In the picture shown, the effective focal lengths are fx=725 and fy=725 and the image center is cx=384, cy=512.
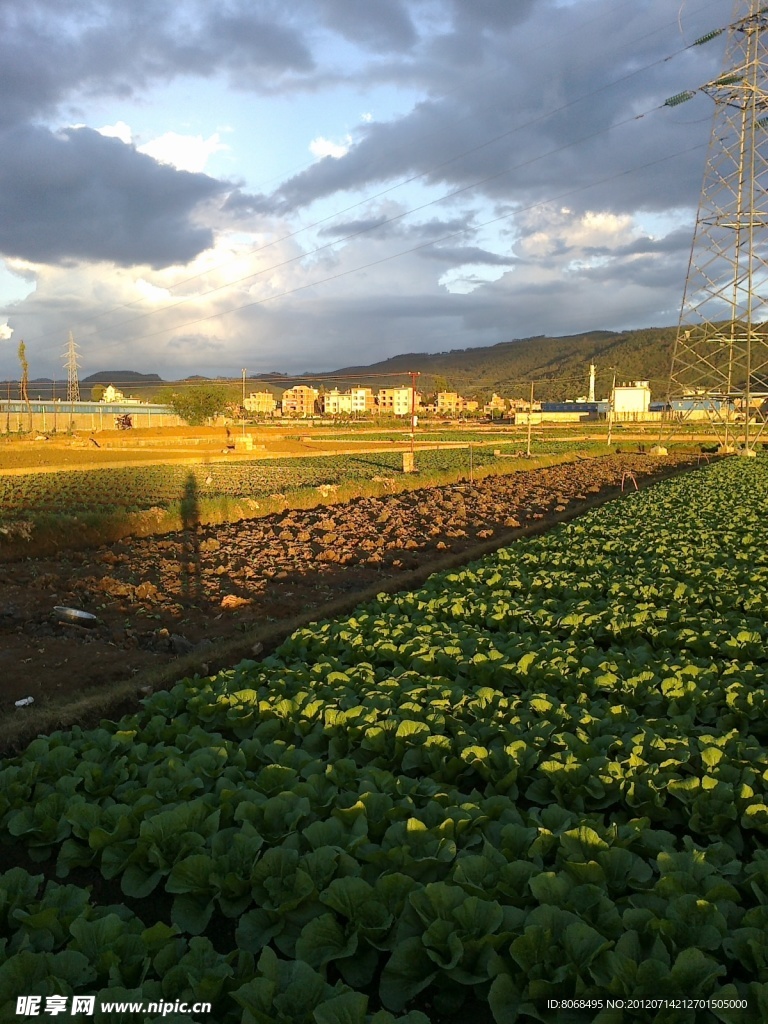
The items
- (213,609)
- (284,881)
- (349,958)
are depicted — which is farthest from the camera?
(213,609)

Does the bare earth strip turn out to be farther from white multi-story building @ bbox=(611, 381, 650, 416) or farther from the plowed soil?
white multi-story building @ bbox=(611, 381, 650, 416)

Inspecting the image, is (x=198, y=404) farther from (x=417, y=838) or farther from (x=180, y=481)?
(x=417, y=838)

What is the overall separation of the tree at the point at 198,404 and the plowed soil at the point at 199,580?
8388 centimetres

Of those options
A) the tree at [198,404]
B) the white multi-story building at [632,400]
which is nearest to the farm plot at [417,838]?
the tree at [198,404]

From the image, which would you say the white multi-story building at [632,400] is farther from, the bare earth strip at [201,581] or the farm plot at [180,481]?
the bare earth strip at [201,581]

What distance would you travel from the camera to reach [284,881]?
142 inches

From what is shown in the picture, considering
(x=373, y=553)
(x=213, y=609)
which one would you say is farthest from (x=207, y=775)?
(x=373, y=553)

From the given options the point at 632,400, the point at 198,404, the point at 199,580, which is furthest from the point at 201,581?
the point at 632,400

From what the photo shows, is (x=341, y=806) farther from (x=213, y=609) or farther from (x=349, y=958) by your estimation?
(x=213, y=609)

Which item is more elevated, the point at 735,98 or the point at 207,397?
the point at 735,98

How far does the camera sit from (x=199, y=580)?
13.5 meters

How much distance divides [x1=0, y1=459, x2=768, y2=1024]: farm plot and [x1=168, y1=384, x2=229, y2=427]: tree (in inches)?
3974

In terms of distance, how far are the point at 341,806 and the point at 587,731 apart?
6.70ft

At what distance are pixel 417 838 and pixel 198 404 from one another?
10558 centimetres
